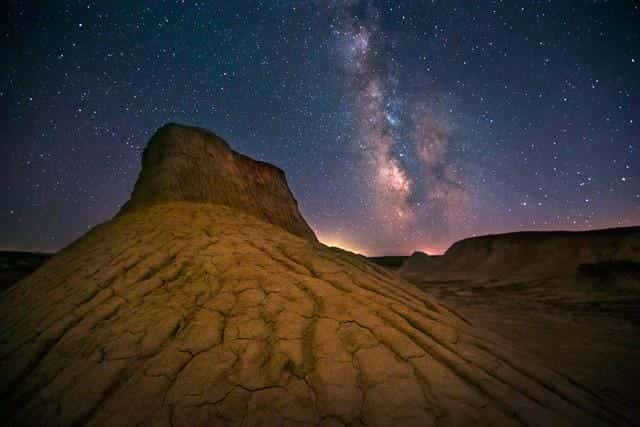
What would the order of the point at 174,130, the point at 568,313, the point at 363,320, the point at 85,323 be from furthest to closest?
the point at 174,130 < the point at 568,313 < the point at 85,323 < the point at 363,320

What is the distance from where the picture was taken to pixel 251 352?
176 centimetres

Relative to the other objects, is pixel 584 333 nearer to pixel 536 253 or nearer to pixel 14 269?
pixel 536 253

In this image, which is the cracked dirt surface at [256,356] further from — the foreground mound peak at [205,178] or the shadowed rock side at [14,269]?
the shadowed rock side at [14,269]

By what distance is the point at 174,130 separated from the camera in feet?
21.1

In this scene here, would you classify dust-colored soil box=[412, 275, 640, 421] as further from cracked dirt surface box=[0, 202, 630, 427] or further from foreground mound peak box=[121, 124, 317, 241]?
foreground mound peak box=[121, 124, 317, 241]

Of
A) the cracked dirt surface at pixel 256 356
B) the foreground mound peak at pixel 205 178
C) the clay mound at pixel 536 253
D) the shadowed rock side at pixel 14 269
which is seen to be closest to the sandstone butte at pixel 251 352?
the cracked dirt surface at pixel 256 356

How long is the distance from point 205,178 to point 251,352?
201 inches

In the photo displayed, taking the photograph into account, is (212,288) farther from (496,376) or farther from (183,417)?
(496,376)

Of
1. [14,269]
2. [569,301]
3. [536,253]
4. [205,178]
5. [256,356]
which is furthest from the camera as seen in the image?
[536,253]

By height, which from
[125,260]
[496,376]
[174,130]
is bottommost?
Result: [496,376]

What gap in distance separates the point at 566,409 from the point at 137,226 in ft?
16.3

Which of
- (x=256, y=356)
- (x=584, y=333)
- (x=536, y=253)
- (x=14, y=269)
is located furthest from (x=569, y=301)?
(x=14, y=269)

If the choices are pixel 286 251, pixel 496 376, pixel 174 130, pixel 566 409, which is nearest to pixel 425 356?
pixel 496 376

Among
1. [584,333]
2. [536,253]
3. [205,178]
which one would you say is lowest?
[584,333]
